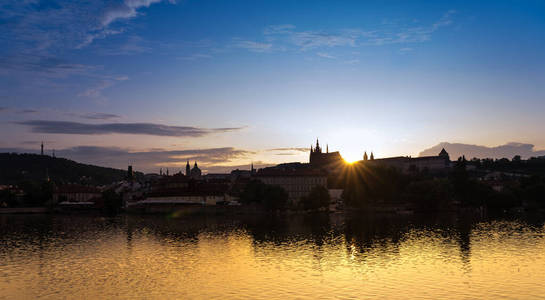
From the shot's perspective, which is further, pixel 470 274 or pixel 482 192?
pixel 482 192

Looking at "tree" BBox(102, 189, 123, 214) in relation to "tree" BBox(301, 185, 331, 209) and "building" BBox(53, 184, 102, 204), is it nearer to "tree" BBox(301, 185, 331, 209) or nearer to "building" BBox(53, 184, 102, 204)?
"building" BBox(53, 184, 102, 204)

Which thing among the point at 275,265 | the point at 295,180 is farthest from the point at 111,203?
the point at 275,265

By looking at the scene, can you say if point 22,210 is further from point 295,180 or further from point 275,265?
point 275,265

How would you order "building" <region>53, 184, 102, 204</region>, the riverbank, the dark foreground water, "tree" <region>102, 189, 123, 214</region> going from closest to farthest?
the dark foreground water < "tree" <region>102, 189, 123, 214</region> < the riverbank < "building" <region>53, 184, 102, 204</region>

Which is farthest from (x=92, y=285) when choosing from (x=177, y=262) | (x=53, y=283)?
(x=177, y=262)

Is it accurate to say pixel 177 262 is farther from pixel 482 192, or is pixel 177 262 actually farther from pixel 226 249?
pixel 482 192

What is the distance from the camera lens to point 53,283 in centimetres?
3678

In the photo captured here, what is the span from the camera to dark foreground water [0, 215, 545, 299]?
34344mm

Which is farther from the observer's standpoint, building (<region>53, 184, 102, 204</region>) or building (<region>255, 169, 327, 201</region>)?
building (<region>255, 169, 327, 201</region>)

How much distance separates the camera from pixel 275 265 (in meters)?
43.6

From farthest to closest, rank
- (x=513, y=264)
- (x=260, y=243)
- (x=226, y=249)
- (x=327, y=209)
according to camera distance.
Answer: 1. (x=327, y=209)
2. (x=260, y=243)
3. (x=226, y=249)
4. (x=513, y=264)

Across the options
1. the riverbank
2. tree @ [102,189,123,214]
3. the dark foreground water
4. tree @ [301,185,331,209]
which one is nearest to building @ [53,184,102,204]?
the riverbank

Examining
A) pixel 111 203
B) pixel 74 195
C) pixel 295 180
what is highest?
pixel 295 180

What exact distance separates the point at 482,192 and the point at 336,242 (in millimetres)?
81122
